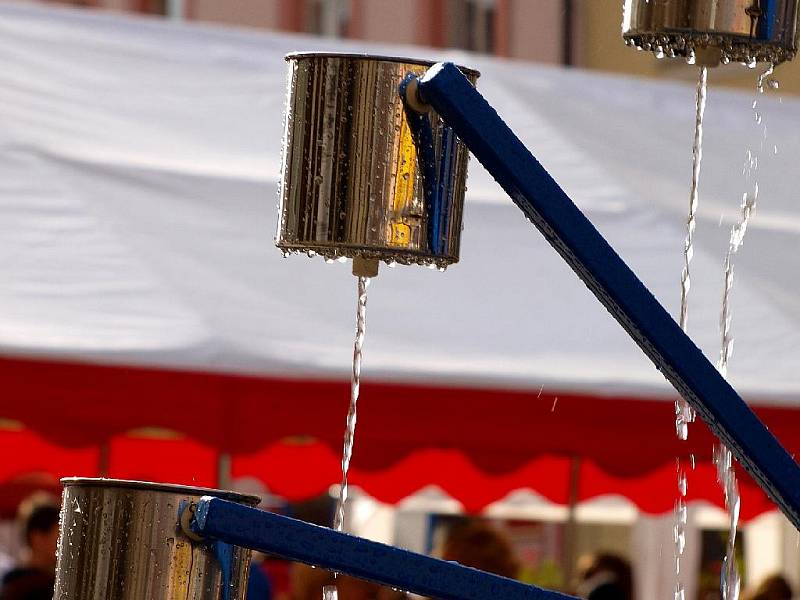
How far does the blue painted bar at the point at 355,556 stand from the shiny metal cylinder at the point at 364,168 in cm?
23

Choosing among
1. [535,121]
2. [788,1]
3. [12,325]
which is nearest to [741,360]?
[535,121]

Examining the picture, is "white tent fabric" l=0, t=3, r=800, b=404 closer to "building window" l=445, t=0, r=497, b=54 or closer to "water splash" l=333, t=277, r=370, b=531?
"water splash" l=333, t=277, r=370, b=531

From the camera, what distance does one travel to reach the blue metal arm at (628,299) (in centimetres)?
88

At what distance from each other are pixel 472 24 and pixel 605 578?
8.69m

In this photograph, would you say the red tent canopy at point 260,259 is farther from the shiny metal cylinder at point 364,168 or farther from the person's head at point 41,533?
the shiny metal cylinder at point 364,168

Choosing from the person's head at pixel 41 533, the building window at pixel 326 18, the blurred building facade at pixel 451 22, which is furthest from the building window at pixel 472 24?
the person's head at pixel 41 533

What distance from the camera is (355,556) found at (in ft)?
2.82

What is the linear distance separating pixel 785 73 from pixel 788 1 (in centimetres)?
872

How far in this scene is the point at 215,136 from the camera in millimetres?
3918

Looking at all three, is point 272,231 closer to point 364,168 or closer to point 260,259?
point 260,259

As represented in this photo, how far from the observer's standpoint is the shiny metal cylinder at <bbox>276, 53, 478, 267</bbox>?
3.32 ft

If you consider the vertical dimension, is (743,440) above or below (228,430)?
above

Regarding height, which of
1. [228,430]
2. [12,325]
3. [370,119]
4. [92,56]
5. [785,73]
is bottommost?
[228,430]

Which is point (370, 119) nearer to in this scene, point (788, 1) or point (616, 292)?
point (616, 292)
